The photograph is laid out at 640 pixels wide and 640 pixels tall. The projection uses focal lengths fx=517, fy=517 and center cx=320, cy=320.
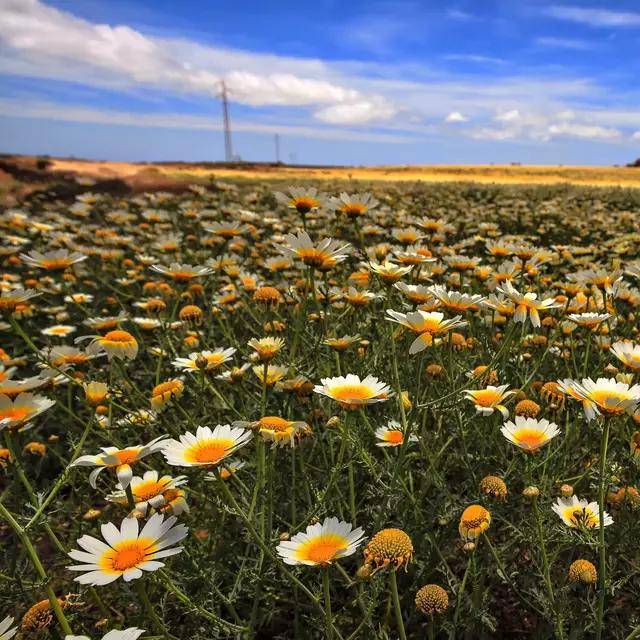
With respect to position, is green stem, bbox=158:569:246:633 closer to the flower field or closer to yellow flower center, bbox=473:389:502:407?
the flower field

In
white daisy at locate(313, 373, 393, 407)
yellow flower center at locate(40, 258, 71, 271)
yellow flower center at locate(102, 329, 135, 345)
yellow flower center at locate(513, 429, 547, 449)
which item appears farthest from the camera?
yellow flower center at locate(40, 258, 71, 271)

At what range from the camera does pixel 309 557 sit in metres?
1.21

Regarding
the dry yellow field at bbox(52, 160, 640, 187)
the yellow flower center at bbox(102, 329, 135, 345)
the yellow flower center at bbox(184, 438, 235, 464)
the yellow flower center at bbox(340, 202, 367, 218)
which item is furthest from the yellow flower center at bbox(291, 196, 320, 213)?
the dry yellow field at bbox(52, 160, 640, 187)

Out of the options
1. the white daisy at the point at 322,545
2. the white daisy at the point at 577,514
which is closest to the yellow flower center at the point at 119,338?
the white daisy at the point at 322,545

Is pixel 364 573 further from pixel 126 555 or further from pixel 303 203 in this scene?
pixel 303 203

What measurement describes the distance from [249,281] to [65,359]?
144 centimetres

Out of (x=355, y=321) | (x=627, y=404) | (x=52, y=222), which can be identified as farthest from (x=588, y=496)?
(x=52, y=222)

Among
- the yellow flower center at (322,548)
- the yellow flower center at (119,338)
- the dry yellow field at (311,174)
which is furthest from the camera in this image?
the dry yellow field at (311,174)

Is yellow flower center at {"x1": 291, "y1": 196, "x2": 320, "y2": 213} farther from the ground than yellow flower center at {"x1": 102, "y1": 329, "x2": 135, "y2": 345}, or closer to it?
farther from the ground

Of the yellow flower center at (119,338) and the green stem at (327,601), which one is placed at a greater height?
the yellow flower center at (119,338)

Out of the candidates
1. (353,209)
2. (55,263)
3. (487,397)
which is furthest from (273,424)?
(55,263)

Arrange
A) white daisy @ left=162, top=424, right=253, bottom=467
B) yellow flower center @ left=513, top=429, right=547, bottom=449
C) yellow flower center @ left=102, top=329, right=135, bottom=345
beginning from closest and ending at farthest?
1. white daisy @ left=162, top=424, right=253, bottom=467
2. yellow flower center @ left=513, top=429, right=547, bottom=449
3. yellow flower center @ left=102, top=329, right=135, bottom=345

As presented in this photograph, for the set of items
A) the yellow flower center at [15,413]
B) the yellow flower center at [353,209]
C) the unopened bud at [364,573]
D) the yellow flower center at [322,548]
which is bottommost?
the yellow flower center at [322,548]

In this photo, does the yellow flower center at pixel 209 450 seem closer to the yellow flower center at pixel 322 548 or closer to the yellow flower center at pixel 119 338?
the yellow flower center at pixel 322 548
